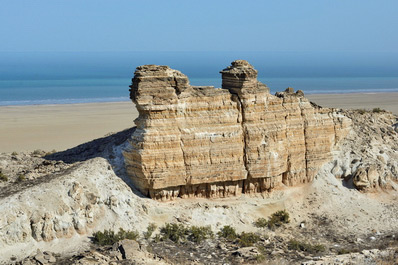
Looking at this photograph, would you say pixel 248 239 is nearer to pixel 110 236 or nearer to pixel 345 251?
pixel 345 251

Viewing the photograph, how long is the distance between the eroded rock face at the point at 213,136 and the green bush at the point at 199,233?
1.63m

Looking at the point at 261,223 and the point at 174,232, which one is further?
the point at 261,223

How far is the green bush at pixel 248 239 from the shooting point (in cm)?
1798

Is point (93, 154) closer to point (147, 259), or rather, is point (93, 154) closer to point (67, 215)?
point (67, 215)

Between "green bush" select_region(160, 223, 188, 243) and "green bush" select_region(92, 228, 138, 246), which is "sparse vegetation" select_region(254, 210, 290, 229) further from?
"green bush" select_region(92, 228, 138, 246)

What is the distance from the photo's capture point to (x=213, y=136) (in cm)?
1922

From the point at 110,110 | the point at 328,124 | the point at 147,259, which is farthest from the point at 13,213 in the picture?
the point at 110,110

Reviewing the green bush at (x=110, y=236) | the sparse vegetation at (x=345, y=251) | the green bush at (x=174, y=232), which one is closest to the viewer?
the green bush at (x=110, y=236)

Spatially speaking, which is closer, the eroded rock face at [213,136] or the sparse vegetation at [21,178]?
the eroded rock face at [213,136]

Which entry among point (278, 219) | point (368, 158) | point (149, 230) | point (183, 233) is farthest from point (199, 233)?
point (368, 158)

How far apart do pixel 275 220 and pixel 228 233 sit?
2.25 metres

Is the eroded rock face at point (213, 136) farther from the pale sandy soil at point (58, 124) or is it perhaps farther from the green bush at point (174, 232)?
the pale sandy soil at point (58, 124)

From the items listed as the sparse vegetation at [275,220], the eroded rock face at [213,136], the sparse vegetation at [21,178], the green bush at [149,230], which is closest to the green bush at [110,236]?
the green bush at [149,230]

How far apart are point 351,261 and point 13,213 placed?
35.8 feet
